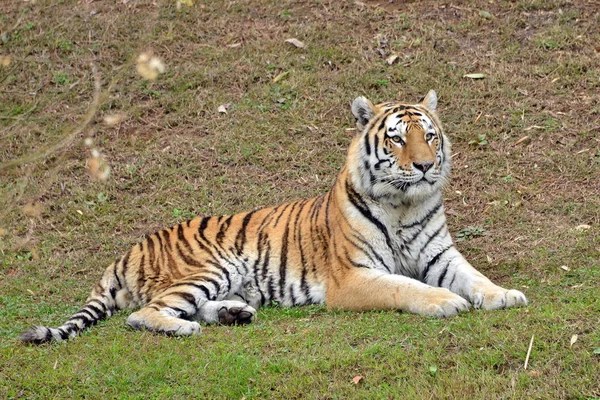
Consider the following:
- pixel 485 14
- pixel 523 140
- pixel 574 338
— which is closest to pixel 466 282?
pixel 574 338

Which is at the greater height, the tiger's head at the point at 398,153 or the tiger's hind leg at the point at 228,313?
the tiger's head at the point at 398,153

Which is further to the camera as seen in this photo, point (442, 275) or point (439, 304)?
point (442, 275)

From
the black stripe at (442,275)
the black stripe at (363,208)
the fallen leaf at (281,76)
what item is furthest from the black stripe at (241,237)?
the fallen leaf at (281,76)

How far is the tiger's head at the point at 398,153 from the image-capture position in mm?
6391

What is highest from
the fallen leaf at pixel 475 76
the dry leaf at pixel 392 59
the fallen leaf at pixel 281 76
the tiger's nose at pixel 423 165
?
the fallen leaf at pixel 281 76

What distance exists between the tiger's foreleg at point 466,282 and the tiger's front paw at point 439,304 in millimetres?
158

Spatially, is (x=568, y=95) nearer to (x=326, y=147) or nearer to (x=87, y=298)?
(x=326, y=147)

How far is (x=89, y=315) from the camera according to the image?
21.3 feet

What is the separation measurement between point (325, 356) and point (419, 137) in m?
1.94

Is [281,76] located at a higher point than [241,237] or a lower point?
higher

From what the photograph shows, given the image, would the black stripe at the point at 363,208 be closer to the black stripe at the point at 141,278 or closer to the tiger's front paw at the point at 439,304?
the tiger's front paw at the point at 439,304

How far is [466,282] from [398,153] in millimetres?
1025

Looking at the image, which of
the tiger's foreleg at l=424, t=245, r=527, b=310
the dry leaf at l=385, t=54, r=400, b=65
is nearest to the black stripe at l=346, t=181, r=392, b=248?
the tiger's foreleg at l=424, t=245, r=527, b=310

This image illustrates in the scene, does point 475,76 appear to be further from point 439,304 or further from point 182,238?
point 439,304
